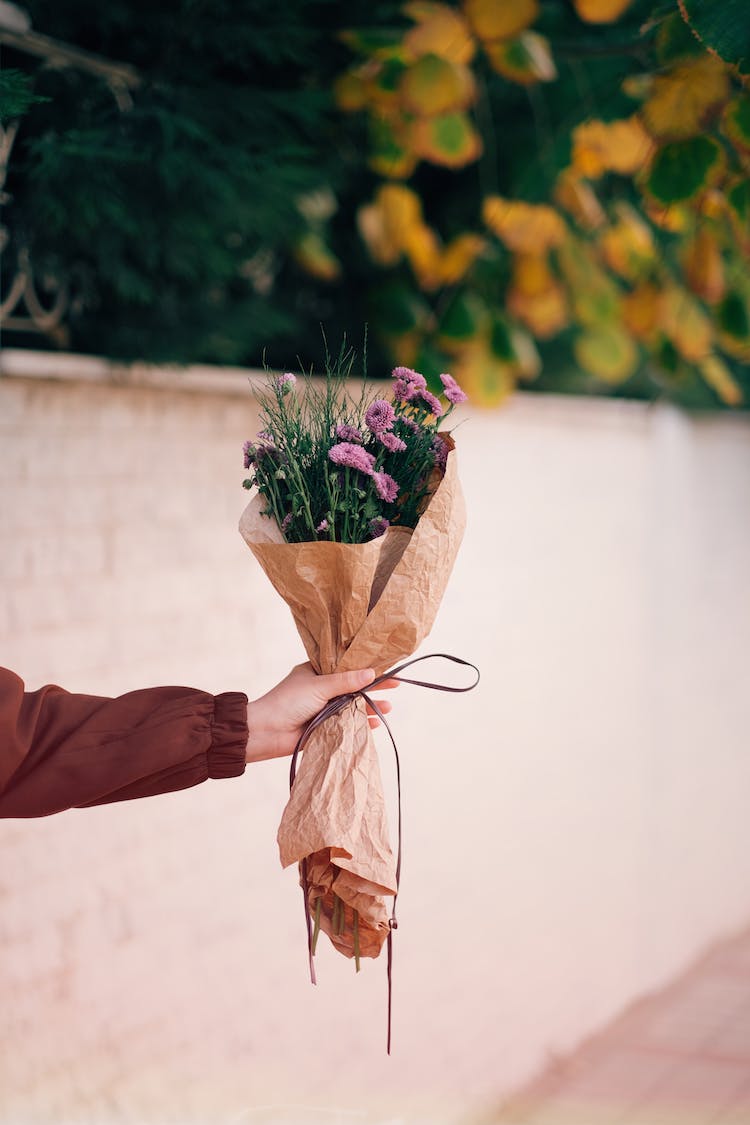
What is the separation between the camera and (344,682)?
172 cm

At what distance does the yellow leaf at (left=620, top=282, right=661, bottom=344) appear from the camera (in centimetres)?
394

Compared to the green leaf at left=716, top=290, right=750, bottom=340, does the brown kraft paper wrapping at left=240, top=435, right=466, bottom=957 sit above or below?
below

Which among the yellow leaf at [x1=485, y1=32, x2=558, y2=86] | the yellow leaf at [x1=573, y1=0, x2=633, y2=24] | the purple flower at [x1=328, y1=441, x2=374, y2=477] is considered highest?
the yellow leaf at [x1=573, y1=0, x2=633, y2=24]

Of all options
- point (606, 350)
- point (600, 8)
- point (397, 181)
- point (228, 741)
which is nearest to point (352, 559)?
point (228, 741)

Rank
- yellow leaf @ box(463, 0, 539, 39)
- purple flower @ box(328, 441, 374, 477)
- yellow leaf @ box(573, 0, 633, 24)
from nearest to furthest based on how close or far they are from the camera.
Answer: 1. purple flower @ box(328, 441, 374, 477)
2. yellow leaf @ box(463, 0, 539, 39)
3. yellow leaf @ box(573, 0, 633, 24)

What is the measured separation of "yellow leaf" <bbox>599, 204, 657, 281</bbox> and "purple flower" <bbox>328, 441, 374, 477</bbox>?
2558 millimetres


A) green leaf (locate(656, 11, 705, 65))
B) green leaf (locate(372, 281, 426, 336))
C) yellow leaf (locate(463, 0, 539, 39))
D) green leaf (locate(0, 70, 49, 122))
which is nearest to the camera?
→ green leaf (locate(0, 70, 49, 122))

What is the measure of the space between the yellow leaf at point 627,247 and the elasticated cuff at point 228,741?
8.70ft

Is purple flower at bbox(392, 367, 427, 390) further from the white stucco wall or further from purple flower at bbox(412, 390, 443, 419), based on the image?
the white stucco wall

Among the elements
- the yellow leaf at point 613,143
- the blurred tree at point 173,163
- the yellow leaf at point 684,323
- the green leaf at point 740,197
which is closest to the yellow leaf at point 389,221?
the blurred tree at point 173,163

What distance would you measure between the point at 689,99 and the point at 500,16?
730 mm

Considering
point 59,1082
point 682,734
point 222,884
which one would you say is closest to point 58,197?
point 222,884

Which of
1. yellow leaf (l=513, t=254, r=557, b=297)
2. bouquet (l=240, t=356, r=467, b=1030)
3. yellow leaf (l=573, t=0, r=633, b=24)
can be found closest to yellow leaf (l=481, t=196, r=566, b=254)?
yellow leaf (l=513, t=254, r=557, b=297)

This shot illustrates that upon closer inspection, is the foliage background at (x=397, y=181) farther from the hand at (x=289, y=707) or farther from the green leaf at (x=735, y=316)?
the hand at (x=289, y=707)
